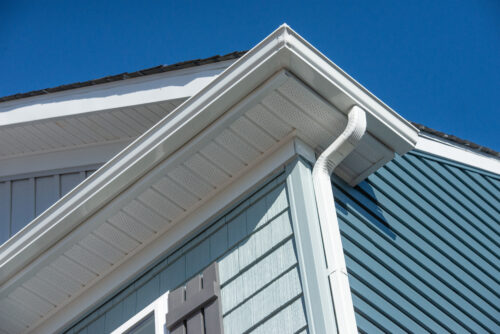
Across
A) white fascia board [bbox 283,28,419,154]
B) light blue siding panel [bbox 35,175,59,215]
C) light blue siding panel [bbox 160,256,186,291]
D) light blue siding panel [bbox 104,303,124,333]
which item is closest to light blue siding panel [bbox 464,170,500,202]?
white fascia board [bbox 283,28,419,154]

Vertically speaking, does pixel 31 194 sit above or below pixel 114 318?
above

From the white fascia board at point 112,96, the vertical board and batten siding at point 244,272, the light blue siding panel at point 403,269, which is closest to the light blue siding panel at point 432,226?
the light blue siding panel at point 403,269

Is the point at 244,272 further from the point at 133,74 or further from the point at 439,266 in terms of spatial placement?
the point at 133,74

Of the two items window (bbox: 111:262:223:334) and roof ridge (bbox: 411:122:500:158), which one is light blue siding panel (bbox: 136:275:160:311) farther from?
roof ridge (bbox: 411:122:500:158)

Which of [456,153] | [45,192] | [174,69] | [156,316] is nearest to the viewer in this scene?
[156,316]

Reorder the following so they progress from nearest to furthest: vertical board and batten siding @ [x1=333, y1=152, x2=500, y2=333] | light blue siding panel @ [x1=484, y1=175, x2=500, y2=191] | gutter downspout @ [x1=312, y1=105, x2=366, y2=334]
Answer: gutter downspout @ [x1=312, y1=105, x2=366, y2=334], vertical board and batten siding @ [x1=333, y1=152, x2=500, y2=333], light blue siding panel @ [x1=484, y1=175, x2=500, y2=191]

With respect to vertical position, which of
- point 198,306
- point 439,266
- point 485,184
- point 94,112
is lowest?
point 198,306

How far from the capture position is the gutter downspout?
4012mm

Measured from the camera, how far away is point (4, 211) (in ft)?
22.9

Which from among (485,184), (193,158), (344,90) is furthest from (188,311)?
(485,184)

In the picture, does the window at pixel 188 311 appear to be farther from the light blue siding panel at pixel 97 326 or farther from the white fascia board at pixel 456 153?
the white fascia board at pixel 456 153

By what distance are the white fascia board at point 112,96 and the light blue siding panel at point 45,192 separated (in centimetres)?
54

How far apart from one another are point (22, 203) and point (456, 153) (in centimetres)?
368

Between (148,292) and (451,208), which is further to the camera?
(451,208)
